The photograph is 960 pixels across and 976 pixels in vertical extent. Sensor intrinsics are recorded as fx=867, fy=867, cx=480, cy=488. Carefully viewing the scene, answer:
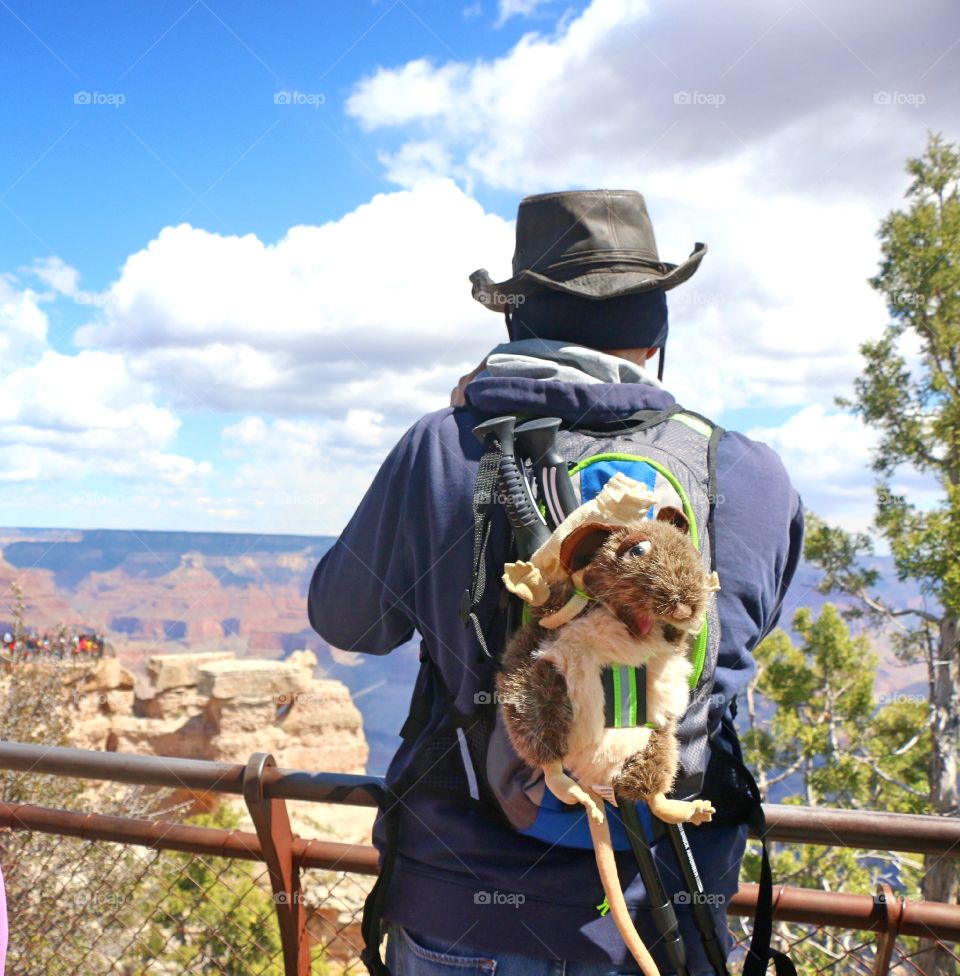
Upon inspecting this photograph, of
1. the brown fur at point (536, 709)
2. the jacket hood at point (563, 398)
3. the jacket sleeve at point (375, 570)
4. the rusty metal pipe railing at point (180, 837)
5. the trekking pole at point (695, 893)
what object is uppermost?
the jacket hood at point (563, 398)

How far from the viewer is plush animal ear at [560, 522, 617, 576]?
4.19 feet

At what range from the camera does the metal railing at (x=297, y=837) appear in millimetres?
1843

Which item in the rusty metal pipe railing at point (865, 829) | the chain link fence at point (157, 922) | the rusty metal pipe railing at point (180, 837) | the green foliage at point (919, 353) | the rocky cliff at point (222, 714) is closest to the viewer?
the rusty metal pipe railing at point (865, 829)

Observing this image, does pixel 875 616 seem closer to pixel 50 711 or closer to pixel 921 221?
pixel 921 221

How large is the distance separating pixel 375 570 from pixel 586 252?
74 cm

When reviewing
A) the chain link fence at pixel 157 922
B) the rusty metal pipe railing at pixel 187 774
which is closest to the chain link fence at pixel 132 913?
the chain link fence at pixel 157 922

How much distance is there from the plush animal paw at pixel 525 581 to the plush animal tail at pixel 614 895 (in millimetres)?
338

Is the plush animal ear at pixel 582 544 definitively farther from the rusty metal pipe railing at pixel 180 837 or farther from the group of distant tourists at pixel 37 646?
the group of distant tourists at pixel 37 646

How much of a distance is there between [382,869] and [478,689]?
0.37m

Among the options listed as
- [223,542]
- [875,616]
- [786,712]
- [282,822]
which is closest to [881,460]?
[875,616]

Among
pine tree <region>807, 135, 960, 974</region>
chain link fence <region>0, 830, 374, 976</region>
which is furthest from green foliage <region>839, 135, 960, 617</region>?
chain link fence <region>0, 830, 374, 976</region>

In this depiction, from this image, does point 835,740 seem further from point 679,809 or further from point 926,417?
point 679,809

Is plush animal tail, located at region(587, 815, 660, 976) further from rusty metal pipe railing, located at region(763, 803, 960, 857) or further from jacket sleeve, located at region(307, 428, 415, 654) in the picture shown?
rusty metal pipe railing, located at region(763, 803, 960, 857)

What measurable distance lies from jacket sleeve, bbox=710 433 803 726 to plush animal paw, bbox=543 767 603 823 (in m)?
0.28
